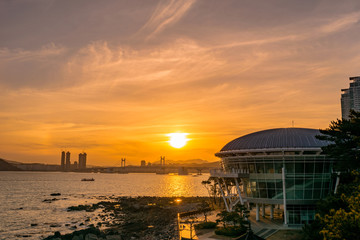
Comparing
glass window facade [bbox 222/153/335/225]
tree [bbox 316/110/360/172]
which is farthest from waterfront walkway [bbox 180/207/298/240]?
tree [bbox 316/110/360/172]

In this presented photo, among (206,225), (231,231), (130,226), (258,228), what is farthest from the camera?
(130,226)

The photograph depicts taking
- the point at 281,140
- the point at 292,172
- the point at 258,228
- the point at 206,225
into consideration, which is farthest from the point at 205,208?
the point at 281,140

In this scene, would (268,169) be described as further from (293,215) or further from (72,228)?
(72,228)

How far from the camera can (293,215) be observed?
184 feet

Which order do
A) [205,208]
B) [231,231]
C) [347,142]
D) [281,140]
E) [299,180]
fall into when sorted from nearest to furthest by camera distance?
1. [347,142]
2. [231,231]
3. [299,180]
4. [281,140]
5. [205,208]

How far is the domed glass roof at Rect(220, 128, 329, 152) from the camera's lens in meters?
54.9

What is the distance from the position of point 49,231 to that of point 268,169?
5814 centimetres

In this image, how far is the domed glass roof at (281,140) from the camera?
54.9 meters

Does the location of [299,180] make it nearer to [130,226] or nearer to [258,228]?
[258,228]

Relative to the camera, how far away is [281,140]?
185 ft

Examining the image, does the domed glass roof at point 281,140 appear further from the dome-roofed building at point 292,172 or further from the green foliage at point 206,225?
the green foliage at point 206,225

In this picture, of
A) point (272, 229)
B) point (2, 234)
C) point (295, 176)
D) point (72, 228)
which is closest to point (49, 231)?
point (72, 228)

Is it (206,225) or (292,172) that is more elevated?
(292,172)

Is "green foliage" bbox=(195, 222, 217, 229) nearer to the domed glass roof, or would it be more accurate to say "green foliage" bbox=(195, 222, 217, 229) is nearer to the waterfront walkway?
the waterfront walkway
